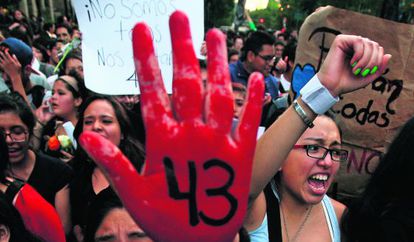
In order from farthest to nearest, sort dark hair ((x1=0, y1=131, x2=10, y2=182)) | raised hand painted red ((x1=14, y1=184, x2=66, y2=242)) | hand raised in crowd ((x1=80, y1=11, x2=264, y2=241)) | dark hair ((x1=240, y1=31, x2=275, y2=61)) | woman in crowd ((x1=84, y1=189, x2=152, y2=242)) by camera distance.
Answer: dark hair ((x1=240, y1=31, x2=275, y2=61)) < dark hair ((x1=0, y1=131, x2=10, y2=182)) < raised hand painted red ((x1=14, y1=184, x2=66, y2=242)) < woman in crowd ((x1=84, y1=189, x2=152, y2=242)) < hand raised in crowd ((x1=80, y1=11, x2=264, y2=241))

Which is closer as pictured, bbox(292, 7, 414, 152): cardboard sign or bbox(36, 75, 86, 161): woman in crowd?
bbox(292, 7, 414, 152): cardboard sign

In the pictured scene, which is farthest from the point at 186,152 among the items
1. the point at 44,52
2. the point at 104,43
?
the point at 44,52

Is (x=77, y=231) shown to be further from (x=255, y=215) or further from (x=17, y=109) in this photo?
(x=255, y=215)

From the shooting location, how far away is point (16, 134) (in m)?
2.52

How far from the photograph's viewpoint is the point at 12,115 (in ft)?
8.36

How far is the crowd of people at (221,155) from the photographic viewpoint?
3.11 feet

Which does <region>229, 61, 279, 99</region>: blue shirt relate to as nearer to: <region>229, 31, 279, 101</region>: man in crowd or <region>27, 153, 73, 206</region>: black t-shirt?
<region>229, 31, 279, 101</region>: man in crowd

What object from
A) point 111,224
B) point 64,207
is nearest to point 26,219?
point 111,224

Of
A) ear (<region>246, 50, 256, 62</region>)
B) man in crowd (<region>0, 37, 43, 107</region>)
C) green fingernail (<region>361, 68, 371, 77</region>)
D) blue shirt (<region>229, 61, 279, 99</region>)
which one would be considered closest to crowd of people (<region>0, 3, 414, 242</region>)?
green fingernail (<region>361, 68, 371, 77</region>)

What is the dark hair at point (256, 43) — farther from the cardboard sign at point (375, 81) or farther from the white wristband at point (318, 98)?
the white wristband at point (318, 98)

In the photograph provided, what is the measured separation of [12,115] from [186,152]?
1.99 metres

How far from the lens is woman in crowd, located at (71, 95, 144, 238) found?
2.26 meters

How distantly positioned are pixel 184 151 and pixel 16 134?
6.37 ft

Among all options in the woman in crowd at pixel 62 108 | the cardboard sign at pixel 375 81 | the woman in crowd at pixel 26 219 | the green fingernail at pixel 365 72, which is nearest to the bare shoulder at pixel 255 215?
the green fingernail at pixel 365 72
